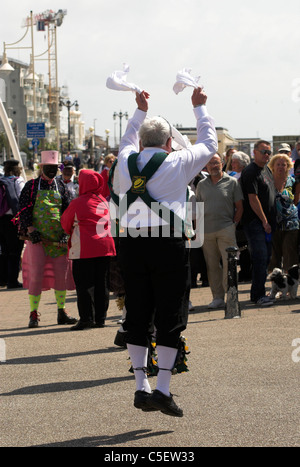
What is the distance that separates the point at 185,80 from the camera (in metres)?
6.87

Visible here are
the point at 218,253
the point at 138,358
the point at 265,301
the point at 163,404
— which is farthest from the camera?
the point at 218,253

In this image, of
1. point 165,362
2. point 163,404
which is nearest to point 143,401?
point 163,404

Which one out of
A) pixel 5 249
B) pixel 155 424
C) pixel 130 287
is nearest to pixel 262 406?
pixel 155 424

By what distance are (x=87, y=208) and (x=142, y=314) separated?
499cm

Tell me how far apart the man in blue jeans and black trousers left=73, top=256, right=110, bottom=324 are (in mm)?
2012

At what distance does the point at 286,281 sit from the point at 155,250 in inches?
256

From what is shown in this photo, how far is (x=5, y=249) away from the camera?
17.1 metres

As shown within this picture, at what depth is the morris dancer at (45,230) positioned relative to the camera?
11.4 meters

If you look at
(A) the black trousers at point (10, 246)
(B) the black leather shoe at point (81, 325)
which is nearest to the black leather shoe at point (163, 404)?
Result: (B) the black leather shoe at point (81, 325)

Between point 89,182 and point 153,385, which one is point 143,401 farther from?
point 89,182

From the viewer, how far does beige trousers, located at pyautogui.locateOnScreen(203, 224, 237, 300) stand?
12.2m

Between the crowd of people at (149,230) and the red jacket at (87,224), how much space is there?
11 millimetres

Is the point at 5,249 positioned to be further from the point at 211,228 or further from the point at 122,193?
the point at 122,193

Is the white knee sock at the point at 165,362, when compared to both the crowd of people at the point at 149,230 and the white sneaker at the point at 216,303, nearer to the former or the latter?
the crowd of people at the point at 149,230
